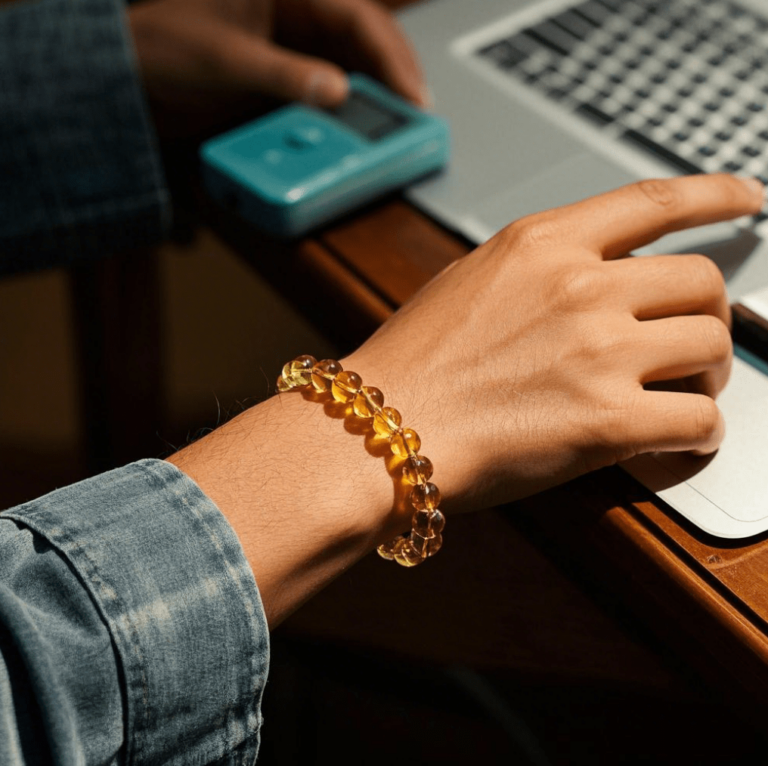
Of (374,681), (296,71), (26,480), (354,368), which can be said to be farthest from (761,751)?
(26,480)

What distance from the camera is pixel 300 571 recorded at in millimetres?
400

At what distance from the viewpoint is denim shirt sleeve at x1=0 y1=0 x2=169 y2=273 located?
24.8 inches

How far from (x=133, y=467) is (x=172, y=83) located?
37 centimetres

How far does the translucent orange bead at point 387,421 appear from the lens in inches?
16.3

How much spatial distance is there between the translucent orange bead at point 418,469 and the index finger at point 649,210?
0.47 feet

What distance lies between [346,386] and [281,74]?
0.29 metres

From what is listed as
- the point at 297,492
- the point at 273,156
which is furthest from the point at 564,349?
the point at 273,156

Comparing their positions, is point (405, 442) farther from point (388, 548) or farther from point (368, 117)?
point (368, 117)

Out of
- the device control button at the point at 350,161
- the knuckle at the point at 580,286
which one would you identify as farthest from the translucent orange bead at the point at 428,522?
the device control button at the point at 350,161

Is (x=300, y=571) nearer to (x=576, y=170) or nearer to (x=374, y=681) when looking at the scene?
(x=374, y=681)

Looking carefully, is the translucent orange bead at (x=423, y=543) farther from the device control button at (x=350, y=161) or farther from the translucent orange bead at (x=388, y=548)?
→ the device control button at (x=350, y=161)

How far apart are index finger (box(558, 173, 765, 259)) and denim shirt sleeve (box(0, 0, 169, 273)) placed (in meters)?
0.33

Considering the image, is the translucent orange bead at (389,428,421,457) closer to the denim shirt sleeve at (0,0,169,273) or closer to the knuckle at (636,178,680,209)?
the knuckle at (636,178,680,209)

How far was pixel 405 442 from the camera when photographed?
0.41 meters
